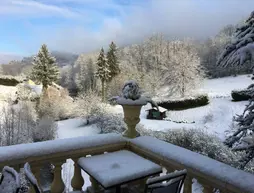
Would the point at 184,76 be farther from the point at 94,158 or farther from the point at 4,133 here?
the point at 94,158

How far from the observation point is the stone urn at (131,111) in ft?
9.38

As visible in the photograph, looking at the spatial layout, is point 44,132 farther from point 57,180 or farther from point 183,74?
point 183,74

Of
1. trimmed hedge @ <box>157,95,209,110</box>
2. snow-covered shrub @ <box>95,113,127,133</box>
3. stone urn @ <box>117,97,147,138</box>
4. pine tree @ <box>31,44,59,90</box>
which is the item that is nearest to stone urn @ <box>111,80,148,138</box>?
stone urn @ <box>117,97,147,138</box>

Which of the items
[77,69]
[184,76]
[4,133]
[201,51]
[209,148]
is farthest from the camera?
[77,69]

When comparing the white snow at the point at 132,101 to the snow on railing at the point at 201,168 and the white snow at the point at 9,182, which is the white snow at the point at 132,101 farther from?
the white snow at the point at 9,182

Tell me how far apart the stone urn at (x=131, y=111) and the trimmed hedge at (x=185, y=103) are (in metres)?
17.6

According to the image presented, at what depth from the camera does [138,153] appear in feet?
9.47

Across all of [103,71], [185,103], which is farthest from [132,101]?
[103,71]

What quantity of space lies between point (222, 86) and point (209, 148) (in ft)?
66.2

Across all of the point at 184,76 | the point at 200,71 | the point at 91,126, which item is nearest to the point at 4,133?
the point at 91,126

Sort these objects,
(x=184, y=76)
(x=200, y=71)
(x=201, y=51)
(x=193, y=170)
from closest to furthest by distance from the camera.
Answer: (x=193, y=170) → (x=184, y=76) → (x=200, y=71) → (x=201, y=51)

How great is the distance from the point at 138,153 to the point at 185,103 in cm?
1868

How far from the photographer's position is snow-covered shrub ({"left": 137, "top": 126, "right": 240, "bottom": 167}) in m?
8.36

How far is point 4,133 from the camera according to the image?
11.6m
